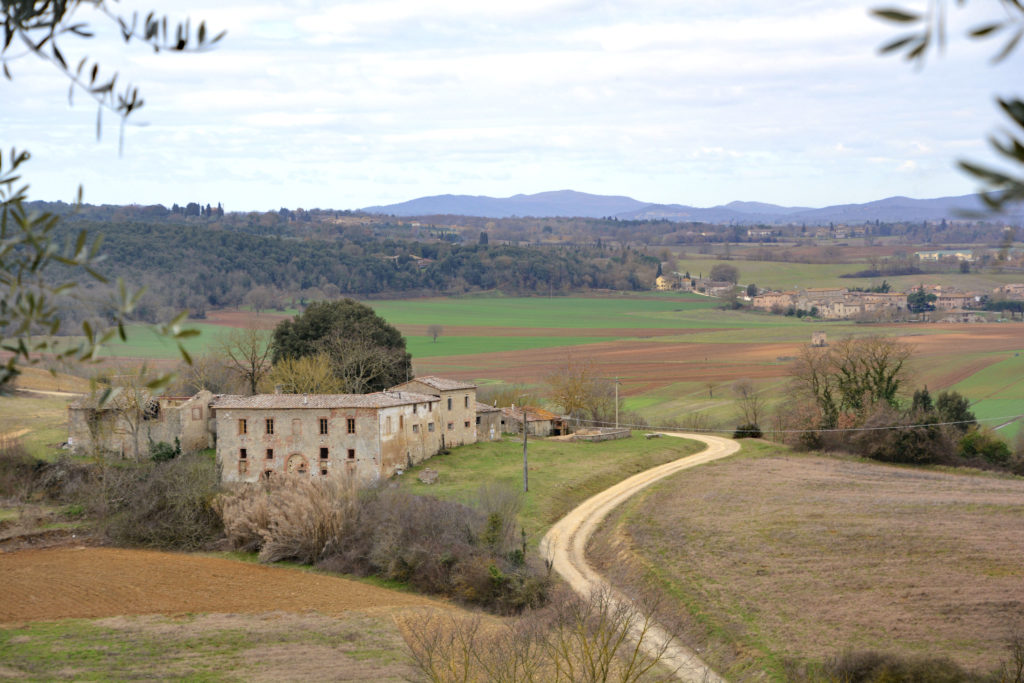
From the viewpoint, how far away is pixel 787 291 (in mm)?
134500

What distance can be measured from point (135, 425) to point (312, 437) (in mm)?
9469

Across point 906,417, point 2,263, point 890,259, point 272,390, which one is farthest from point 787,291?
point 2,263

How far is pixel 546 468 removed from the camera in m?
46.0

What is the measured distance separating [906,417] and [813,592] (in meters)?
28.4

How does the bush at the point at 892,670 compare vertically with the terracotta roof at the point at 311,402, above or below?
below

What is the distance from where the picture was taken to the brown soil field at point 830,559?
2505cm

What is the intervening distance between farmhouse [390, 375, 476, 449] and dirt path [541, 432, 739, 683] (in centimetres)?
924

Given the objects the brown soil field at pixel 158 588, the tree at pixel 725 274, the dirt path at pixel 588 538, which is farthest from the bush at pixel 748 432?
the tree at pixel 725 274

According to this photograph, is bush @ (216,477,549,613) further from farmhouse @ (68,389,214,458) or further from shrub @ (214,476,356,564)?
farmhouse @ (68,389,214,458)

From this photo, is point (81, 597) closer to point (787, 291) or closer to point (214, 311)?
point (214, 311)

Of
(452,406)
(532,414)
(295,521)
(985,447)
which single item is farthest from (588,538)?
(985,447)

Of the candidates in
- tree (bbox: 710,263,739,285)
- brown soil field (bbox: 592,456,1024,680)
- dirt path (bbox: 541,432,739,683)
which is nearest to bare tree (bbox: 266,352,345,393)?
dirt path (bbox: 541,432,739,683)

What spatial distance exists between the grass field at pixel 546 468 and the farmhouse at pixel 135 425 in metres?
12.0

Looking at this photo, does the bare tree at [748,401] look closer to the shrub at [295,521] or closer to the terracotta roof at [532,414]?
the terracotta roof at [532,414]
